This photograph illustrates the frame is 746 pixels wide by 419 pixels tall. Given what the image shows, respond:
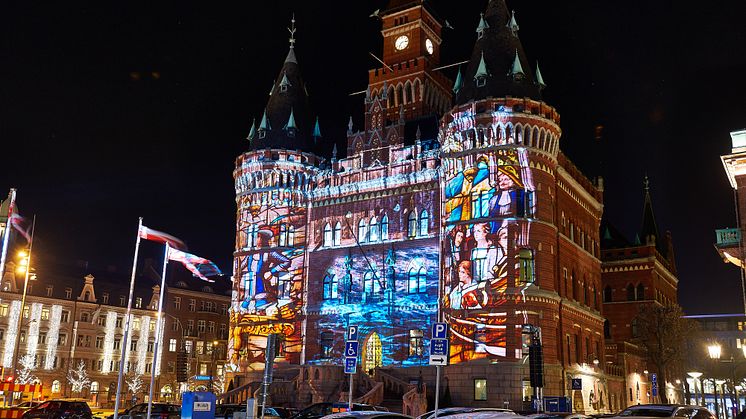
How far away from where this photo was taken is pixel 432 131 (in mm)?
59000

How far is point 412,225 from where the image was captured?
55.1 metres

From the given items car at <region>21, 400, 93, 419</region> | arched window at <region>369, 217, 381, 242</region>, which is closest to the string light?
arched window at <region>369, 217, 381, 242</region>

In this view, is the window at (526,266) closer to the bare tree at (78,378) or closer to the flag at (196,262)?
the flag at (196,262)

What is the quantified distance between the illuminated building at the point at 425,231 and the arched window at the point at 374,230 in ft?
0.36

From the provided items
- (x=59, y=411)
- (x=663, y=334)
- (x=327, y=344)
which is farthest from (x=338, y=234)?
(x=663, y=334)

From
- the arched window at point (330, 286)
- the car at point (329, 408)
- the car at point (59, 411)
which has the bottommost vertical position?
the car at point (59, 411)

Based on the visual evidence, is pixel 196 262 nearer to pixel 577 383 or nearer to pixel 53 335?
pixel 577 383

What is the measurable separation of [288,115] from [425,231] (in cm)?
1731

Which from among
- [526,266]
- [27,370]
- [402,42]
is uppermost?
[402,42]

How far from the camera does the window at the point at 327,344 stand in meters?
56.5

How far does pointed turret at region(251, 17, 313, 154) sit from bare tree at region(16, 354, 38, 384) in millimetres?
31071

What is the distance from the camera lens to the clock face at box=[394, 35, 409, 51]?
67.0 metres

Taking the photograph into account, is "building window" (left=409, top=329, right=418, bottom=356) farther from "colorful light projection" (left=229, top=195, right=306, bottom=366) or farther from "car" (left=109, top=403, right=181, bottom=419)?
"car" (left=109, top=403, right=181, bottom=419)

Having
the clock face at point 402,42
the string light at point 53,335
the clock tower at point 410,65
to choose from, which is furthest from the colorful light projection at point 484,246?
the string light at point 53,335
